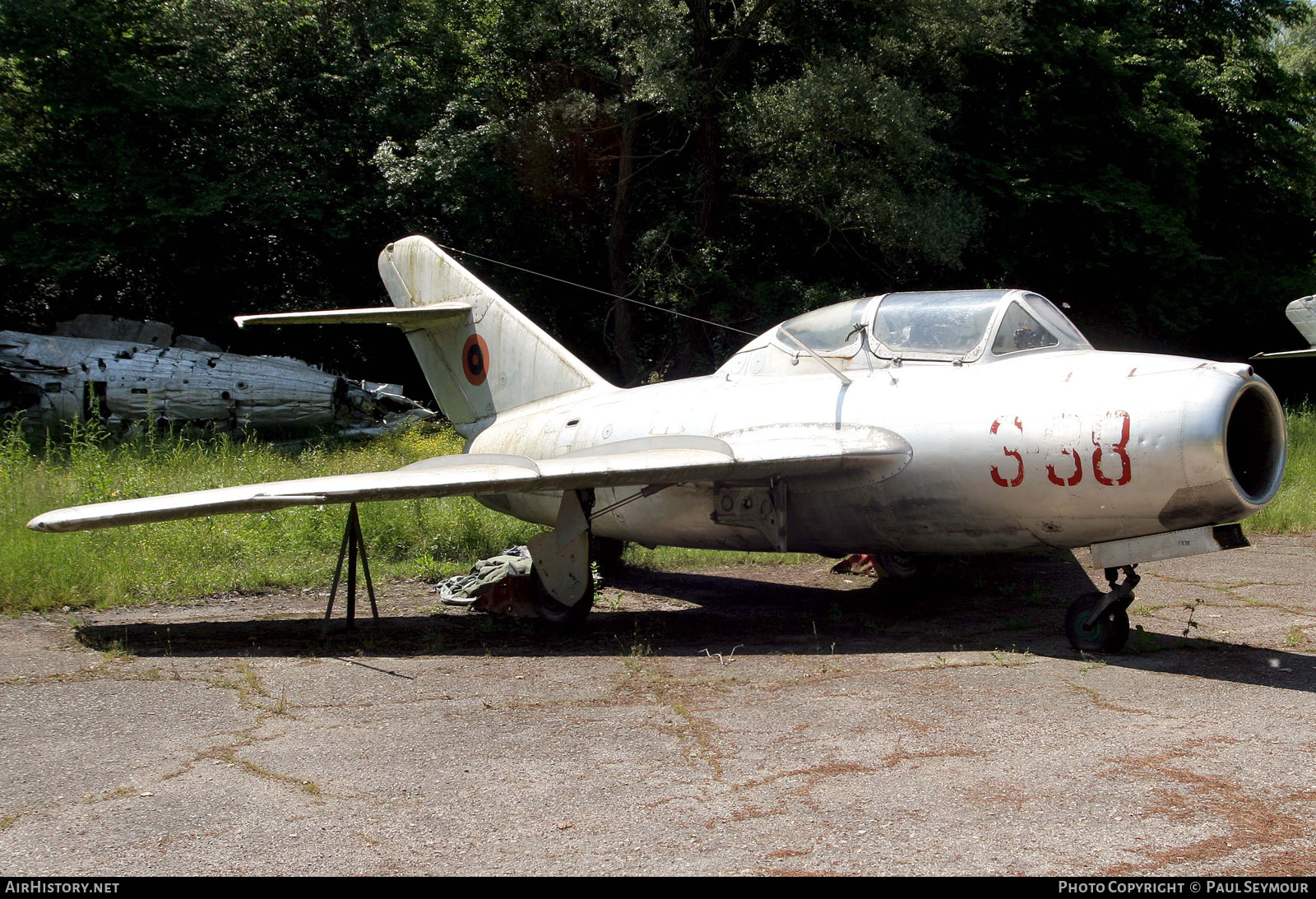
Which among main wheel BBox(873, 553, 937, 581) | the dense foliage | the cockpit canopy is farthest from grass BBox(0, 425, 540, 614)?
the dense foliage

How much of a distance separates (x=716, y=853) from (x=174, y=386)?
17.1m

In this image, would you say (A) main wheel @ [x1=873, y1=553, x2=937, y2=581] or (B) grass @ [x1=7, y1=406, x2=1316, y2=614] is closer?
(B) grass @ [x1=7, y1=406, x2=1316, y2=614]

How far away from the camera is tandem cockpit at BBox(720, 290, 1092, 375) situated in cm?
711

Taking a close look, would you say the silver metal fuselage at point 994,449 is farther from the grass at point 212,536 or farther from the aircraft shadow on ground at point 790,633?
the grass at point 212,536

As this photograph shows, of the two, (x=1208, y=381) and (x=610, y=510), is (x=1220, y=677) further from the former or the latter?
(x=610, y=510)

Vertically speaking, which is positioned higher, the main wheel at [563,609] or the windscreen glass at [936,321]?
the windscreen glass at [936,321]

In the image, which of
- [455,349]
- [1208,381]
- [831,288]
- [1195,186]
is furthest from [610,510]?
[1195,186]

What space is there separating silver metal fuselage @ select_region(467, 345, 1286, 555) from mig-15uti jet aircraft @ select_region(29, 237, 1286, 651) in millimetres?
13

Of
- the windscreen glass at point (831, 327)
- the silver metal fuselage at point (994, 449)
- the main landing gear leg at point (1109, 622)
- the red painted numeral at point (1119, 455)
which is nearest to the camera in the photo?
the silver metal fuselage at point (994, 449)

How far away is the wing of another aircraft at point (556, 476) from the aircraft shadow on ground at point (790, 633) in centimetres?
105

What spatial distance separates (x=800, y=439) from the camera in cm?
743

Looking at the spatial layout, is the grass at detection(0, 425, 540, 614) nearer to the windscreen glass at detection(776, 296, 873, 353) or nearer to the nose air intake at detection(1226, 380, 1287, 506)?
the windscreen glass at detection(776, 296, 873, 353)

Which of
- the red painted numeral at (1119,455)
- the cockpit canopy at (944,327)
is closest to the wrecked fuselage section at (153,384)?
the cockpit canopy at (944,327)

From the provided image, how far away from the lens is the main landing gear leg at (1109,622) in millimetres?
6562
